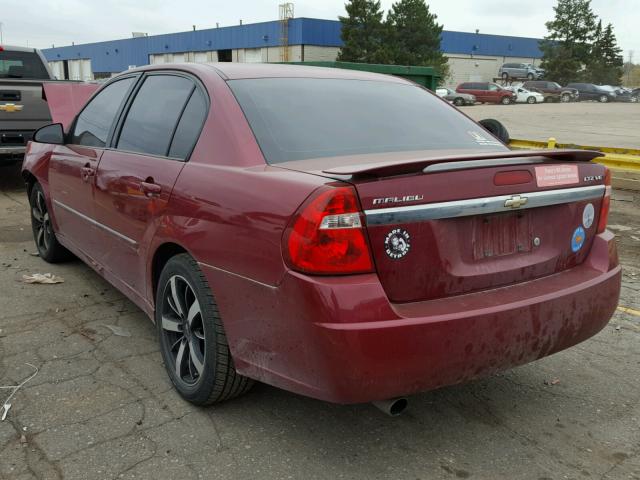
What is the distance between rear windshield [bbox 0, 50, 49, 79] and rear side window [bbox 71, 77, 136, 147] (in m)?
6.33

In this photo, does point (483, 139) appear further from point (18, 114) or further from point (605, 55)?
point (605, 55)

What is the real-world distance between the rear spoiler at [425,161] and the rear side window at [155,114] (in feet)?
4.07

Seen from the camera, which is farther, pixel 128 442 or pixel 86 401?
pixel 86 401

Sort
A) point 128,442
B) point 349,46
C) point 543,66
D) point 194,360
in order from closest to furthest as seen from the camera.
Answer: point 128,442 → point 194,360 → point 349,46 → point 543,66

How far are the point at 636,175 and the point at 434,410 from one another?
6.81 metres

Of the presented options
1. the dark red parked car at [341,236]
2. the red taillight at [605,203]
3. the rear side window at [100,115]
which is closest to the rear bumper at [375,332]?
the dark red parked car at [341,236]

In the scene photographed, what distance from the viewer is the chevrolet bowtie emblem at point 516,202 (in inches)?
95.4

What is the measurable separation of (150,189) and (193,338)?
2.65ft

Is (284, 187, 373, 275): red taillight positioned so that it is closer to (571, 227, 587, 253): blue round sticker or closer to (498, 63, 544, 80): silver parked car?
(571, 227, 587, 253): blue round sticker

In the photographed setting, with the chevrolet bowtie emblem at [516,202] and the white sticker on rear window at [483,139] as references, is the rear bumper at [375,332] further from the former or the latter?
the white sticker on rear window at [483,139]

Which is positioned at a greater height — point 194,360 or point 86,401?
point 194,360

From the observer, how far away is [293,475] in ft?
7.93

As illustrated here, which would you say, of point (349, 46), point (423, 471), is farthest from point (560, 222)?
Result: point (349, 46)

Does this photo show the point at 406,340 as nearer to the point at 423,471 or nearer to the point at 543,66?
the point at 423,471
